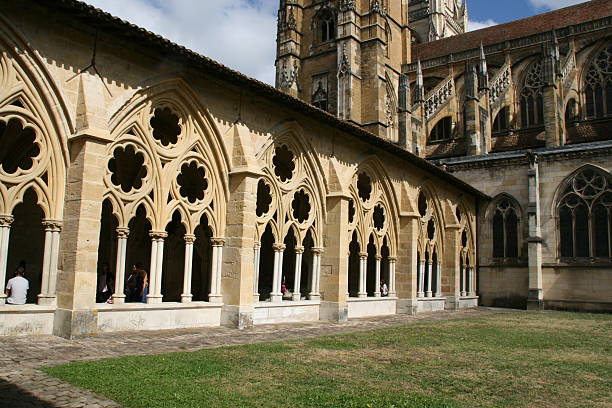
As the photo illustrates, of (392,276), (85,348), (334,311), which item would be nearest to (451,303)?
(392,276)

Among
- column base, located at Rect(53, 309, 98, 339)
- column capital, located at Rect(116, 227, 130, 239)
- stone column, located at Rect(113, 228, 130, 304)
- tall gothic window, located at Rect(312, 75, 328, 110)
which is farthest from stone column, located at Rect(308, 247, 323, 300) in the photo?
tall gothic window, located at Rect(312, 75, 328, 110)

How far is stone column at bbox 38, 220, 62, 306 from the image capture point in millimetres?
8875

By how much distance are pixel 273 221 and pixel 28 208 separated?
5.54 metres

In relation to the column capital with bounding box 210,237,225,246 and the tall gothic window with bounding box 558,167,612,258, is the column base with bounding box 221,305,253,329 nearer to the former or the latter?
Answer: the column capital with bounding box 210,237,225,246

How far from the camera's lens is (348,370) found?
7129 millimetres

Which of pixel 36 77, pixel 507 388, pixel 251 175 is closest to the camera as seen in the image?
pixel 507 388

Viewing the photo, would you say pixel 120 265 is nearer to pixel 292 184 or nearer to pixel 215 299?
pixel 215 299

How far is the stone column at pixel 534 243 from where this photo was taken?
2212cm

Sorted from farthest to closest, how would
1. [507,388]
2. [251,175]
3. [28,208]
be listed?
[28,208]
[251,175]
[507,388]

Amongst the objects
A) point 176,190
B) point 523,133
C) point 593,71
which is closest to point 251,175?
point 176,190

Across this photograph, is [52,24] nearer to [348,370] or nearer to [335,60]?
[348,370]

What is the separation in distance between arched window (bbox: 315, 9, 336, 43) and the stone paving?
96.5 feet

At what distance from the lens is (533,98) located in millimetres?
31547

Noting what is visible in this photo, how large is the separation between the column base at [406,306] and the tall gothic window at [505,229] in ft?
25.6
